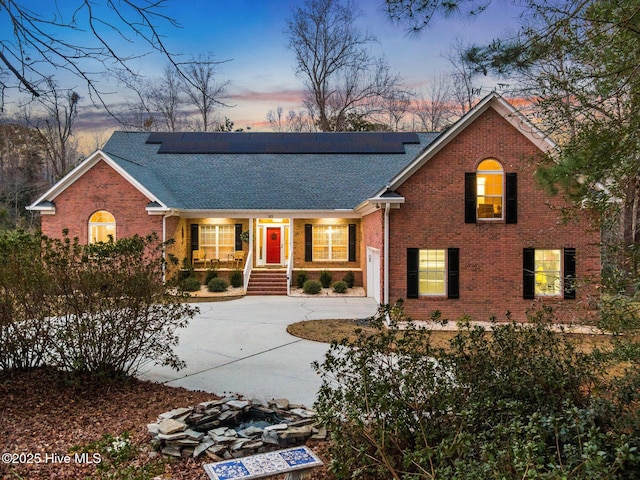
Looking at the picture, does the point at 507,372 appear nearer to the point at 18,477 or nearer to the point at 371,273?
the point at 18,477

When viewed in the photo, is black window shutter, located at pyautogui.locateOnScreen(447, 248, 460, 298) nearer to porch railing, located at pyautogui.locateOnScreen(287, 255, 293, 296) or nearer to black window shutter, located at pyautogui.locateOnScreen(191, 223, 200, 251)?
porch railing, located at pyautogui.locateOnScreen(287, 255, 293, 296)

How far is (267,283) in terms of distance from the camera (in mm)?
20875

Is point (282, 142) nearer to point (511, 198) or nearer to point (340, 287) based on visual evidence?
point (340, 287)

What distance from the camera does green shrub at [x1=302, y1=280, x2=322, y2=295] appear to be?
2021 cm

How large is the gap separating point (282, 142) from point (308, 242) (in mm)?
6946

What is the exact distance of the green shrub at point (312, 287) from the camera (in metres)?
20.2

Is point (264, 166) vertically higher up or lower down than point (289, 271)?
higher up

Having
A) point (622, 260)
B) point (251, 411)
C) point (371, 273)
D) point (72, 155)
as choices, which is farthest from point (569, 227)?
point (72, 155)

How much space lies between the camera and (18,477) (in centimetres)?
405

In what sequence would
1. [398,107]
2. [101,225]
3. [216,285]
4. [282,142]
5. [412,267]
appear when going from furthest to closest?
[398,107], [282,142], [216,285], [101,225], [412,267]

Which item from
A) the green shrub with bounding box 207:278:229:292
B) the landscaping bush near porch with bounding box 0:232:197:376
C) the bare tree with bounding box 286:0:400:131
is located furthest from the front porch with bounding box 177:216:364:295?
the landscaping bush near porch with bounding box 0:232:197:376

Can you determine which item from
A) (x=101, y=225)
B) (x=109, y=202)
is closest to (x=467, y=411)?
(x=109, y=202)

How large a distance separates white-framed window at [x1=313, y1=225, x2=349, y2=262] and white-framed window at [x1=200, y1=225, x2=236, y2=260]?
3.88 m

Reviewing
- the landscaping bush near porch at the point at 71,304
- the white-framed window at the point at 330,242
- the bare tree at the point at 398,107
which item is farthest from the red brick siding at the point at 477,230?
the bare tree at the point at 398,107
